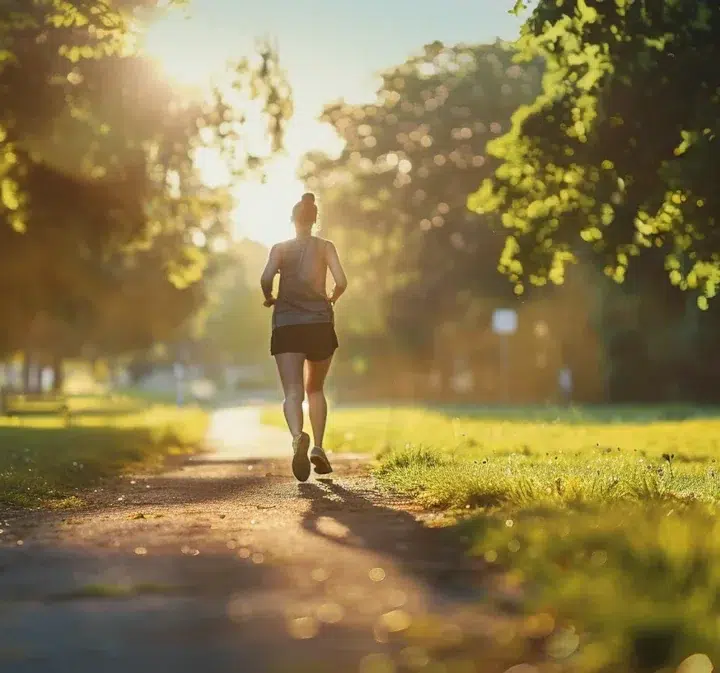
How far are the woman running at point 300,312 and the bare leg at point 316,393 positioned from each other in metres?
0.01

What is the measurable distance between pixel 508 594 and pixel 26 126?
16.6m

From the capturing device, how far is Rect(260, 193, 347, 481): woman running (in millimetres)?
10000

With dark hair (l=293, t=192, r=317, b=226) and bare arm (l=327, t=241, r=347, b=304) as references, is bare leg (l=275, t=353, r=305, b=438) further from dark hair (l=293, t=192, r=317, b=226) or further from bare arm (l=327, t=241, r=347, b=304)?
dark hair (l=293, t=192, r=317, b=226)

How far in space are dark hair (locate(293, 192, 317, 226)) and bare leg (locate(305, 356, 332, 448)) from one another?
107 centimetres

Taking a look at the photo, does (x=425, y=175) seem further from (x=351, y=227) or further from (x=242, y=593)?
(x=242, y=593)

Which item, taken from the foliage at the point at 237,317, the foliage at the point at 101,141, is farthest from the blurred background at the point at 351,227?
the foliage at the point at 237,317

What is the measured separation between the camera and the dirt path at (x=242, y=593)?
395cm

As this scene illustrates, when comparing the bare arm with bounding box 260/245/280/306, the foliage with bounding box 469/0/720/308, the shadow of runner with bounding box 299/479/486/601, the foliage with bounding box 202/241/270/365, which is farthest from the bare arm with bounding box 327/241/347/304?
the foliage with bounding box 202/241/270/365

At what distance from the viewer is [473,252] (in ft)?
164

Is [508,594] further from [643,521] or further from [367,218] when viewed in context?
[367,218]

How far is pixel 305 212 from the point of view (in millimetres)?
10305

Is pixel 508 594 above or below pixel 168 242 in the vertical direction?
below

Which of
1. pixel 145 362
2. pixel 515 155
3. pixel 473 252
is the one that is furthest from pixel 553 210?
pixel 145 362

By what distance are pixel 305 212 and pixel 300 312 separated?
81 cm
